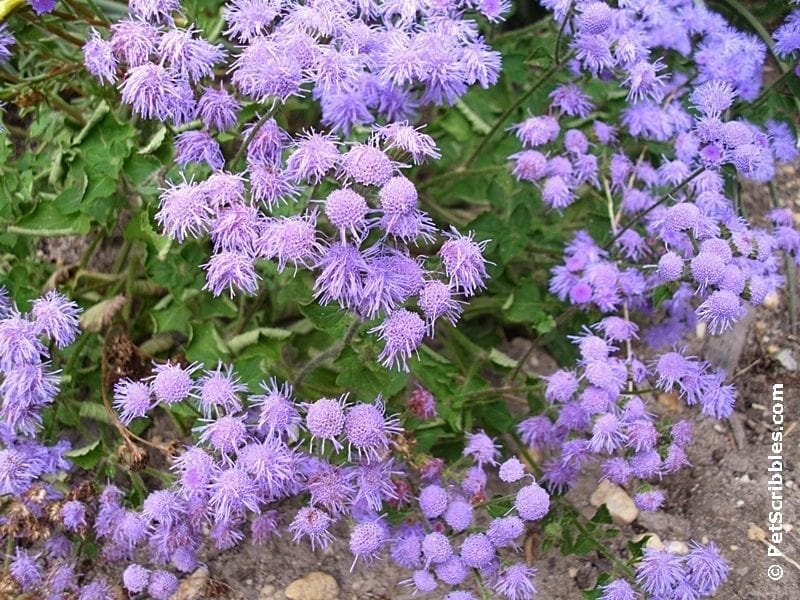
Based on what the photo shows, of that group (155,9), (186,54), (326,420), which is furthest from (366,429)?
(155,9)

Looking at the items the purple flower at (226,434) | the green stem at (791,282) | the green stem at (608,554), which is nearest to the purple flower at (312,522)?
the purple flower at (226,434)

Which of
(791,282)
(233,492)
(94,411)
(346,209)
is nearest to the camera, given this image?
(346,209)

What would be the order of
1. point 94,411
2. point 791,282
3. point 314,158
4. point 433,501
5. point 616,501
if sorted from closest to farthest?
point 314,158 → point 433,501 → point 94,411 → point 616,501 → point 791,282

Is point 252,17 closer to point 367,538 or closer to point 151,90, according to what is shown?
point 151,90

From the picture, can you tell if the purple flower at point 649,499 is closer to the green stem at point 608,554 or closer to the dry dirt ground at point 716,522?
the green stem at point 608,554

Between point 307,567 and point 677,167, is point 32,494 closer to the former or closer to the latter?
point 307,567

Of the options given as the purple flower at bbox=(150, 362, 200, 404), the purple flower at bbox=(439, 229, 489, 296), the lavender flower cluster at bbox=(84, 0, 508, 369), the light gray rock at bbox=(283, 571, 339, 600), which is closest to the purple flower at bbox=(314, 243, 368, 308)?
the lavender flower cluster at bbox=(84, 0, 508, 369)

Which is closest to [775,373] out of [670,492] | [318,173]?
[670,492]

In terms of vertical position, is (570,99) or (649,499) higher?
(570,99)

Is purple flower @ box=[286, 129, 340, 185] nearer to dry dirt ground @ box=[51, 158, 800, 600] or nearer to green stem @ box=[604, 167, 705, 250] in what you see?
green stem @ box=[604, 167, 705, 250]
